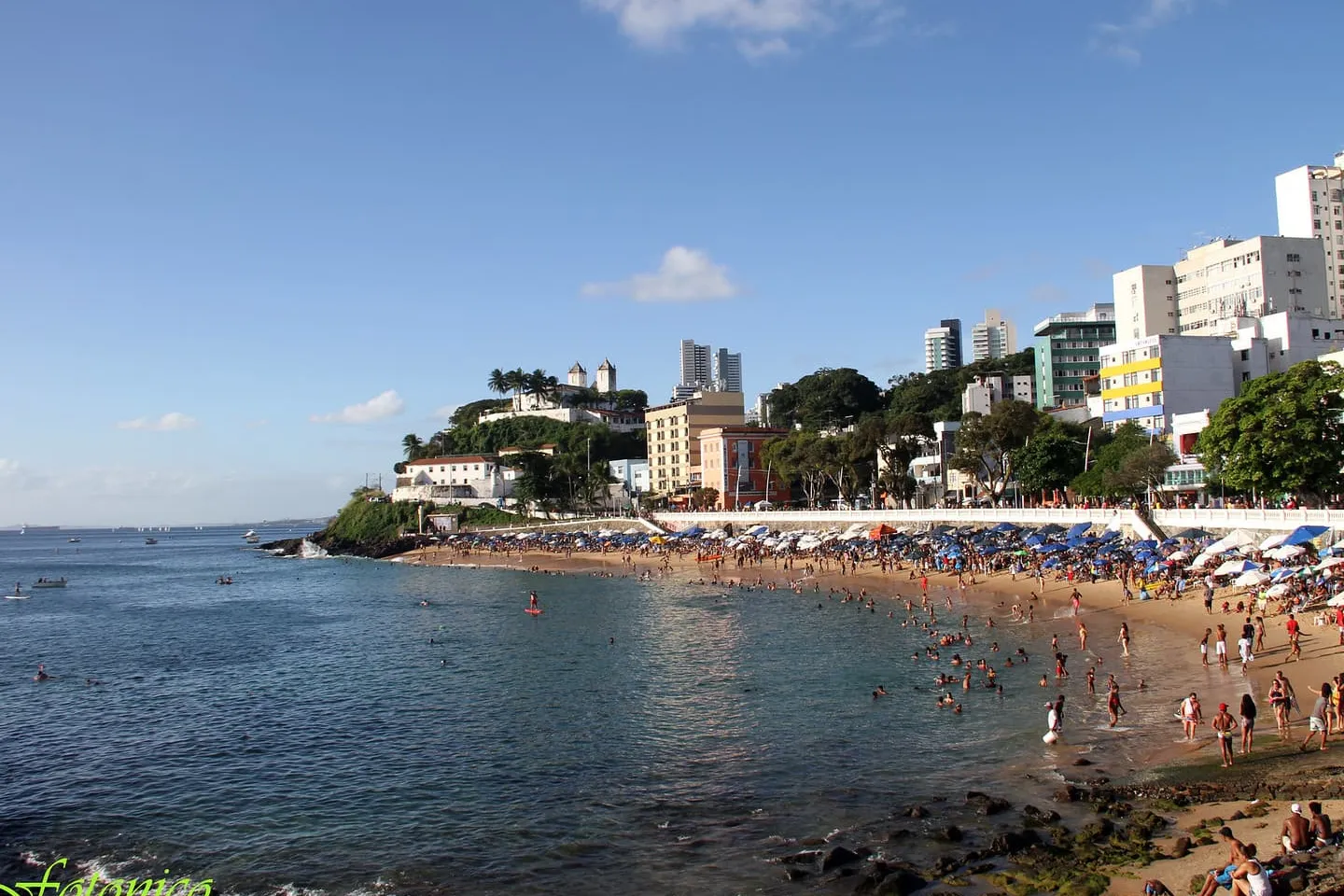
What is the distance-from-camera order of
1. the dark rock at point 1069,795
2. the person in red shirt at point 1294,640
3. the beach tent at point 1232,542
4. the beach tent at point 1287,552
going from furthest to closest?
the beach tent at point 1232,542 < the beach tent at point 1287,552 < the person in red shirt at point 1294,640 < the dark rock at point 1069,795

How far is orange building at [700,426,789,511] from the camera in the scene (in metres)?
117

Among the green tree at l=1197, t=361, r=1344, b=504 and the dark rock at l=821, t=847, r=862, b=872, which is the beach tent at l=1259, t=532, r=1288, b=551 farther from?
the dark rock at l=821, t=847, r=862, b=872

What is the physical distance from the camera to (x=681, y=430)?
429ft

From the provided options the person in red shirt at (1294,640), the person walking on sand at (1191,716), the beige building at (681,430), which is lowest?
the person walking on sand at (1191,716)

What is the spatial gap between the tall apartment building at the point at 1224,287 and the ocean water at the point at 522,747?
220 feet

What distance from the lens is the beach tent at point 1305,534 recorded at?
1511 inches

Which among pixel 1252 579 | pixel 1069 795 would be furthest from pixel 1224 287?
pixel 1069 795

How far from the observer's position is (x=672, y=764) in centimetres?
2523

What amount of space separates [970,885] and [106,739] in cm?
2758

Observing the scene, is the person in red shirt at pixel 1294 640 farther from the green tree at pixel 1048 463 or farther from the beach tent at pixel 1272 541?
the green tree at pixel 1048 463

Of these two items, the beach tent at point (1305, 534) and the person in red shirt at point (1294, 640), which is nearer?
the person in red shirt at point (1294, 640)

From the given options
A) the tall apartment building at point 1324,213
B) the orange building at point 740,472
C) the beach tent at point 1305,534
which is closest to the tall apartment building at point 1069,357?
the tall apartment building at point 1324,213

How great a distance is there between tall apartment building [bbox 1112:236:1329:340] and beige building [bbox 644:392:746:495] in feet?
165

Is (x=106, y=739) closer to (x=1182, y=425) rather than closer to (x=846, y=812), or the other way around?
(x=846, y=812)
